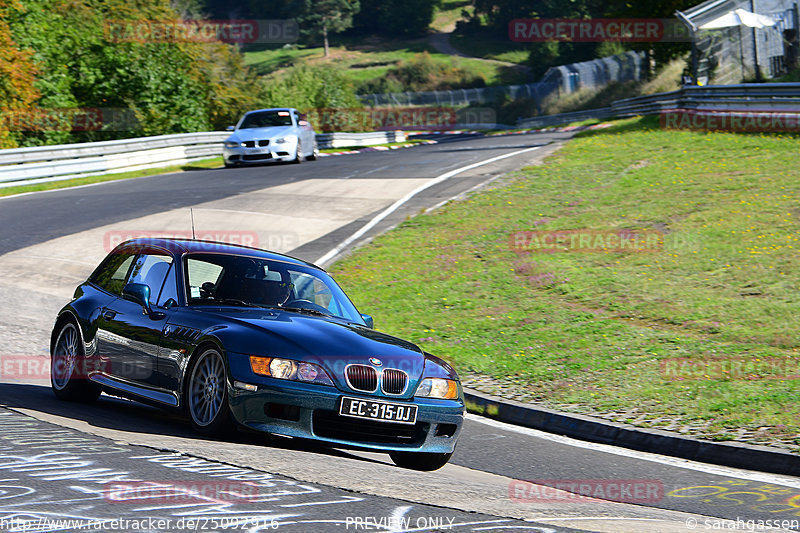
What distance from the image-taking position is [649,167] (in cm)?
2216

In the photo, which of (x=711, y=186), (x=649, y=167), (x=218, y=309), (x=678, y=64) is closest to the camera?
(x=218, y=309)

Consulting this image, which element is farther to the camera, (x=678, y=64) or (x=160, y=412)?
(x=678, y=64)

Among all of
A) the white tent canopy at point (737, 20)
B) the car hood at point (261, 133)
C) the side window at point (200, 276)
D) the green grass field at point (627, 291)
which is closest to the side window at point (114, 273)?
the side window at point (200, 276)

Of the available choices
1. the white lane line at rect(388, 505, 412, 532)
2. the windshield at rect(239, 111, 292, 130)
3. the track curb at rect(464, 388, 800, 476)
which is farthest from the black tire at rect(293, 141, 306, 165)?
the white lane line at rect(388, 505, 412, 532)

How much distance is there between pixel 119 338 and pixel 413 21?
13050 cm

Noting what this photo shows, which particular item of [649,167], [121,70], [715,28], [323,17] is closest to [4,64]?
[121,70]

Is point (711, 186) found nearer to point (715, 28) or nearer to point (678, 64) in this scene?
point (715, 28)

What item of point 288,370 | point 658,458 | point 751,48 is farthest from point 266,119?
point 288,370

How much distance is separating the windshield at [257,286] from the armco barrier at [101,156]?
19226mm

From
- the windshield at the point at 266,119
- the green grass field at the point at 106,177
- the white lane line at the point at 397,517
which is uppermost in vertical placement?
the windshield at the point at 266,119

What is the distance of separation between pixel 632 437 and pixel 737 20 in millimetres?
28526

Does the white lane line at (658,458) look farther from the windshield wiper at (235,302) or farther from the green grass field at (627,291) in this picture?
the windshield wiper at (235,302)

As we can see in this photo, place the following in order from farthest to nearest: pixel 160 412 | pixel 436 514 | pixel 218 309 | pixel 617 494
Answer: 1. pixel 160 412
2. pixel 218 309
3. pixel 617 494
4. pixel 436 514

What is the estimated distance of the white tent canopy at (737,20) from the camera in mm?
32469
